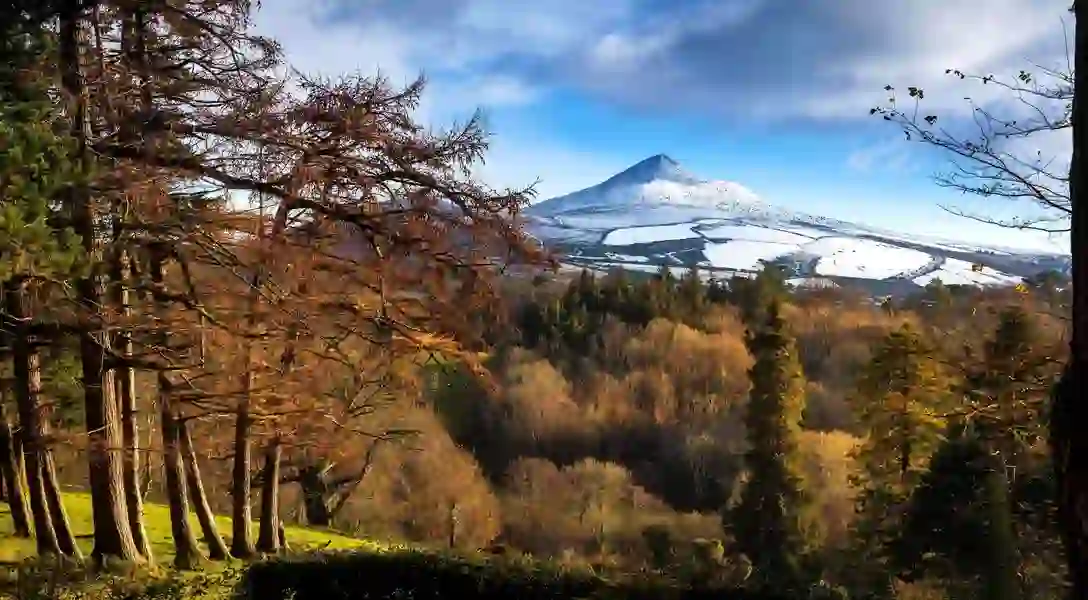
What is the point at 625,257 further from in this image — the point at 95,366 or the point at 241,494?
the point at 95,366

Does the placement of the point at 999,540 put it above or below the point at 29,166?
below

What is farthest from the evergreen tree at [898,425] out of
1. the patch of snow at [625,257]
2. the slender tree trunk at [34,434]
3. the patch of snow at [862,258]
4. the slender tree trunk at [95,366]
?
the patch of snow at [625,257]

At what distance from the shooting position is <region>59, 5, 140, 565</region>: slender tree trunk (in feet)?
23.9

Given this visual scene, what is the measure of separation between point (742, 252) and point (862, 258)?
1097cm

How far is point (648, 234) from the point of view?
95062mm

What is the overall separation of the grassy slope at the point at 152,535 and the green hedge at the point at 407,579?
1.67 metres

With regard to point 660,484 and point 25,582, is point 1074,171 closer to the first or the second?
point 25,582

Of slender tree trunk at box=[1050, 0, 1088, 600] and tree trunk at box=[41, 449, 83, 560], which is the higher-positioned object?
slender tree trunk at box=[1050, 0, 1088, 600]

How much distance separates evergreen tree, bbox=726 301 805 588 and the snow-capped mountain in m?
27.8

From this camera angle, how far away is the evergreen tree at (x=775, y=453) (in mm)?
22047

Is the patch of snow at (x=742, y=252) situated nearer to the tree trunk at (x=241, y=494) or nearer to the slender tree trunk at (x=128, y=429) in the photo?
the tree trunk at (x=241, y=494)

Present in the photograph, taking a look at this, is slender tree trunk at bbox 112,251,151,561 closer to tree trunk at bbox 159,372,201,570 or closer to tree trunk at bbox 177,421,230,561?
tree trunk at bbox 159,372,201,570

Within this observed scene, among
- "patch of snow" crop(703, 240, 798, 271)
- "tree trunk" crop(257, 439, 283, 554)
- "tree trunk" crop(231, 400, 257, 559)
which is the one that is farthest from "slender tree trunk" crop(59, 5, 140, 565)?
"patch of snow" crop(703, 240, 798, 271)

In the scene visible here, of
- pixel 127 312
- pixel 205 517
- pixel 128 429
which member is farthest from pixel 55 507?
pixel 127 312
